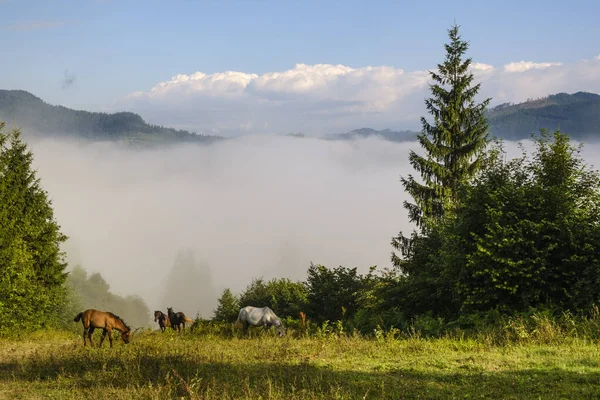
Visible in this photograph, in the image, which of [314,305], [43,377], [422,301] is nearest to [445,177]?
[314,305]

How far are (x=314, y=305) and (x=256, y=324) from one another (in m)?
5.45

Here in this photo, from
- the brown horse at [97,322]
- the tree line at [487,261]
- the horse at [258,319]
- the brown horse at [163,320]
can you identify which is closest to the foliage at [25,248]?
the tree line at [487,261]

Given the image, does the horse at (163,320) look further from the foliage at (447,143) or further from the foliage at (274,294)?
the foliage at (447,143)

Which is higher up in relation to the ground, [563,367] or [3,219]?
[3,219]

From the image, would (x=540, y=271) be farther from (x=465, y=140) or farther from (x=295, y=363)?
(x=465, y=140)

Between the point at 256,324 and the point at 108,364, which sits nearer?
the point at 108,364

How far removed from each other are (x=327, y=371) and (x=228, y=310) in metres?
25.6

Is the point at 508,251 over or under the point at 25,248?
over

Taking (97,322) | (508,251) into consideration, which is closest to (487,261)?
(508,251)

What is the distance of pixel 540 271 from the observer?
55.5ft

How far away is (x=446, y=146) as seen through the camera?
36.1 metres

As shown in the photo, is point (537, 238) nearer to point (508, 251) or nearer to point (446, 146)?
point (508, 251)

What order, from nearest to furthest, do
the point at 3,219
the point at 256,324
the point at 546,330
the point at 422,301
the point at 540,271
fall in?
the point at 546,330 → the point at 540,271 → the point at 422,301 → the point at 256,324 → the point at 3,219

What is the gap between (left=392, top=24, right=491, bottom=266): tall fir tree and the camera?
35.5 m
